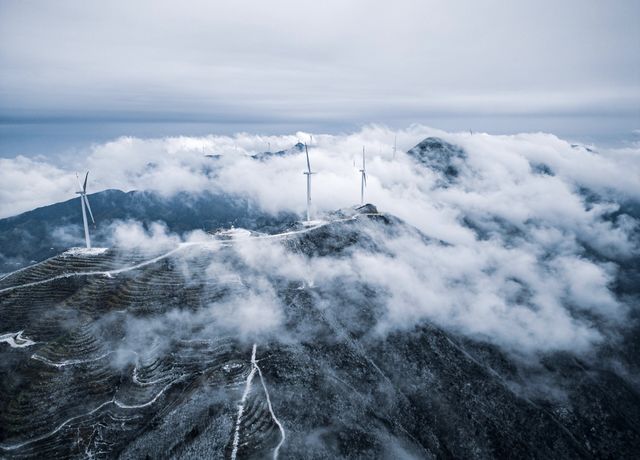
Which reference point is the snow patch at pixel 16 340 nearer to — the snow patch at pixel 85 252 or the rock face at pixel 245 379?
the rock face at pixel 245 379

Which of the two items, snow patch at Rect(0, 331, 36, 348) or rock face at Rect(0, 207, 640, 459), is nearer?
rock face at Rect(0, 207, 640, 459)

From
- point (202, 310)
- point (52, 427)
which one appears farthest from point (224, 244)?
point (52, 427)

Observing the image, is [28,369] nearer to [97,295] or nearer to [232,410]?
[97,295]

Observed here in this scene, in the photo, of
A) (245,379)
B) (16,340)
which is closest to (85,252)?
(16,340)

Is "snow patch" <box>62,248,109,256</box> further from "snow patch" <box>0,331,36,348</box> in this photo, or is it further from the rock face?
"snow patch" <box>0,331,36,348</box>

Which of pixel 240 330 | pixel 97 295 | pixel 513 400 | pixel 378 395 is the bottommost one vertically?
pixel 513 400

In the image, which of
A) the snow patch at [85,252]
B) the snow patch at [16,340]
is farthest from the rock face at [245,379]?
the snow patch at [85,252]

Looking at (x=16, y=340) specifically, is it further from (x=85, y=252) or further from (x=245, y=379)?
(x=245, y=379)

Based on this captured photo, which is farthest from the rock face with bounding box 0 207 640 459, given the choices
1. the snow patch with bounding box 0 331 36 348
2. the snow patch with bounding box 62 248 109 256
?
the snow patch with bounding box 62 248 109 256
